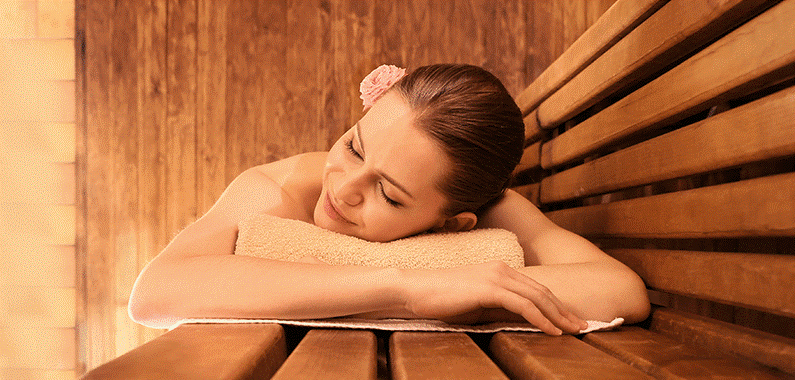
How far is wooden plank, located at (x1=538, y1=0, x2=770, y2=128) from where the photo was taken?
73cm

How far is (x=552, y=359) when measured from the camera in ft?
1.94

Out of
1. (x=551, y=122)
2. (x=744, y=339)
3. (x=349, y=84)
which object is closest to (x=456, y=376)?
(x=744, y=339)

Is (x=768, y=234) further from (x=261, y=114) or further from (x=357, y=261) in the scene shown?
(x=261, y=114)

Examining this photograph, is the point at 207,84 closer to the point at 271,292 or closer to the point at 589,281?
the point at 271,292

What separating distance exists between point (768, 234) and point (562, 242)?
0.38 m

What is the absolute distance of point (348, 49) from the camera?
1.90 meters

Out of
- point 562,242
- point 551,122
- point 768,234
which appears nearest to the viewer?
point 768,234

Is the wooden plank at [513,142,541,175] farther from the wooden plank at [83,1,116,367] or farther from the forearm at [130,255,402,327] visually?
the wooden plank at [83,1,116,367]

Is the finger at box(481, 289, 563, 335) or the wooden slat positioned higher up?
the wooden slat

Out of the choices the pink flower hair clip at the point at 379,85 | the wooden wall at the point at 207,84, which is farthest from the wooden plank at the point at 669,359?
the wooden wall at the point at 207,84

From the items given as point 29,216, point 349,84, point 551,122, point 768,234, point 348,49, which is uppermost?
point 348,49

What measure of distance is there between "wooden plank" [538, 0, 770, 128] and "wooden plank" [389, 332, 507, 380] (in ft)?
1.72

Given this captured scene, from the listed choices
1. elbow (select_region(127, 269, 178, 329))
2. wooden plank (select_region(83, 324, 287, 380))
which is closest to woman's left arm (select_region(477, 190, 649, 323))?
wooden plank (select_region(83, 324, 287, 380))

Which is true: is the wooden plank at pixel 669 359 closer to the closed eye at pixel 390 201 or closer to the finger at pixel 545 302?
the finger at pixel 545 302
